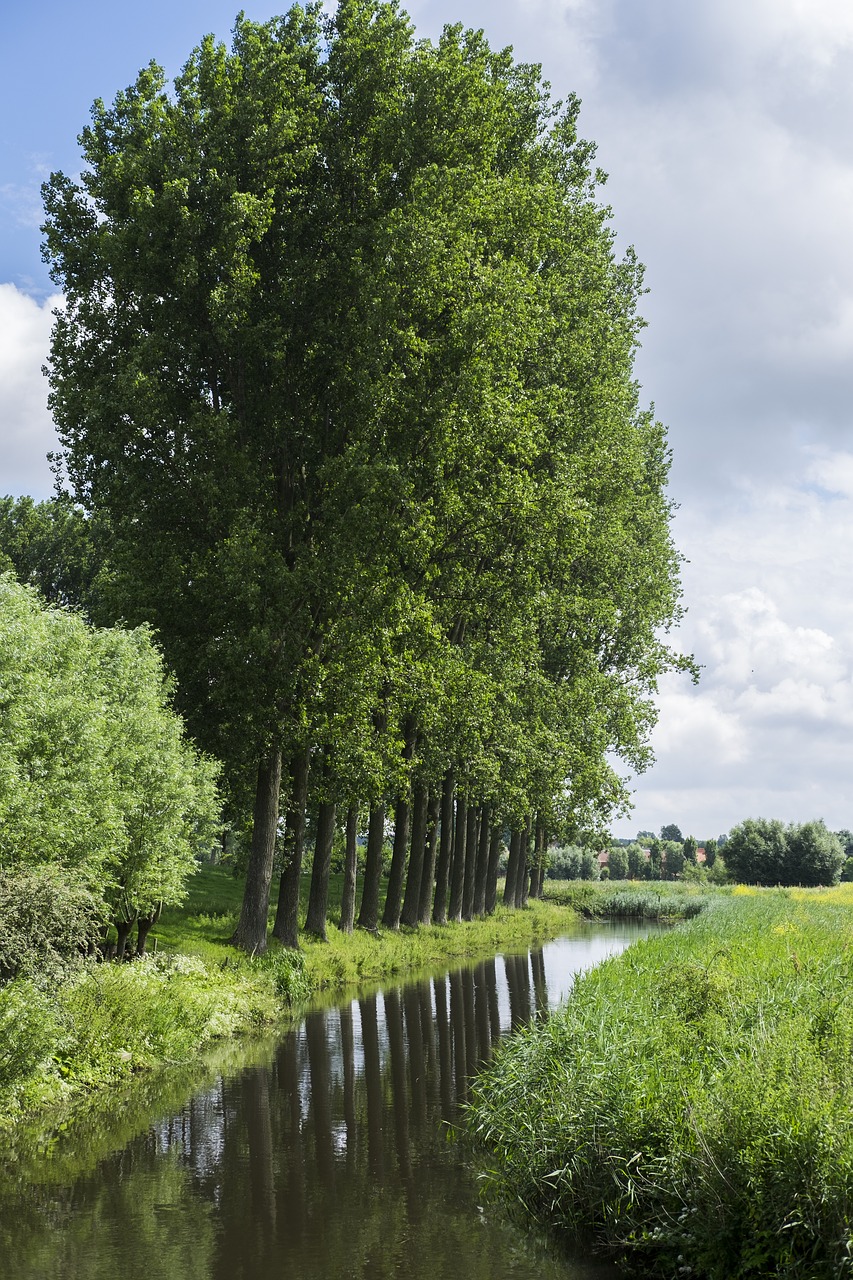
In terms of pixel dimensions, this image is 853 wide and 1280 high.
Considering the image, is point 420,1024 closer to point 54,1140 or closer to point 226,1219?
point 54,1140

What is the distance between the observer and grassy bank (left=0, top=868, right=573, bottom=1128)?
50.8 feet

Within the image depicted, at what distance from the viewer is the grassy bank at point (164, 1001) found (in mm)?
15477

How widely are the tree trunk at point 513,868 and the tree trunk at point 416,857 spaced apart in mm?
18764

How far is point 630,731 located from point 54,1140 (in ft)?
122

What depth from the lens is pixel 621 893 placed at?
78688 millimetres

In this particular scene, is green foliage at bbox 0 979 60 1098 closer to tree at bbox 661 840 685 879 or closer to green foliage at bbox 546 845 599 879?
green foliage at bbox 546 845 599 879

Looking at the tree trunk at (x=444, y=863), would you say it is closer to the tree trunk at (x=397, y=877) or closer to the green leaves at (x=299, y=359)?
the tree trunk at (x=397, y=877)

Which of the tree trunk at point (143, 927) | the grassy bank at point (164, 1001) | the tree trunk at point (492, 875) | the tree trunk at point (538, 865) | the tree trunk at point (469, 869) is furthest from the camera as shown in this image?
the tree trunk at point (538, 865)

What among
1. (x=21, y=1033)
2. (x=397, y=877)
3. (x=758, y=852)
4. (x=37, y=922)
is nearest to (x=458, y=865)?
(x=397, y=877)

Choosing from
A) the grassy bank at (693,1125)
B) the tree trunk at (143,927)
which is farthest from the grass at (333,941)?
the grassy bank at (693,1125)

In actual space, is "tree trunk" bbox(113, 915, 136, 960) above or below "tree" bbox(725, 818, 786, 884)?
below

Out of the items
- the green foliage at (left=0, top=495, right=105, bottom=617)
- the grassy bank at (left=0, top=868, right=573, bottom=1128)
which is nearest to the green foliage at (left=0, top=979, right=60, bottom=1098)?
the grassy bank at (left=0, top=868, right=573, bottom=1128)

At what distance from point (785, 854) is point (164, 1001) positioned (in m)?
88.5

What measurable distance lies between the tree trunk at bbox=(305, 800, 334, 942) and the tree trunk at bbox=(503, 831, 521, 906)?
97.2 ft
